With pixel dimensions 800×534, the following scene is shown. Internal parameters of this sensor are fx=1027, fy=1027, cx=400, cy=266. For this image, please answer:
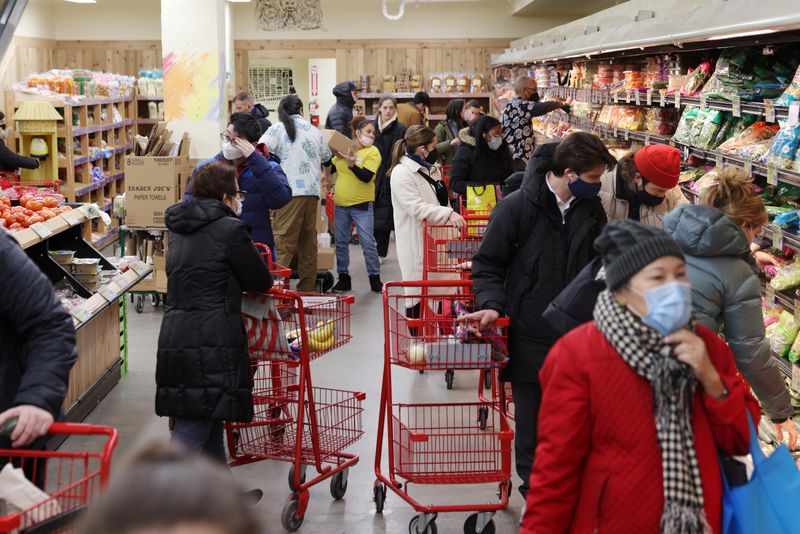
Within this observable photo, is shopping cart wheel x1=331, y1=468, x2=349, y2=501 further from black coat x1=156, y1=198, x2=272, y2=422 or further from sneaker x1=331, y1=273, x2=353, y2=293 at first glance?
sneaker x1=331, y1=273, x2=353, y2=293

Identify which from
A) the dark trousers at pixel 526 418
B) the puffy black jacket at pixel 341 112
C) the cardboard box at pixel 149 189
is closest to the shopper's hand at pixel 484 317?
the dark trousers at pixel 526 418

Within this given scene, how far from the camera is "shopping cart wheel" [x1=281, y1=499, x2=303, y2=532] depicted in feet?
14.3

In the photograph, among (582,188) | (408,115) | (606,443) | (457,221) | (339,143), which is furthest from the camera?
(408,115)

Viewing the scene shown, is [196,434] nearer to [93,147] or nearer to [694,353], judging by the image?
[694,353]

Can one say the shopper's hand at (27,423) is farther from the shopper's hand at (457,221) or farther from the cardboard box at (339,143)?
the cardboard box at (339,143)

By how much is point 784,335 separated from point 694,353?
2.65m

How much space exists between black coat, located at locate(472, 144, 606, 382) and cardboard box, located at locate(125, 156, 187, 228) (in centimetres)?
492

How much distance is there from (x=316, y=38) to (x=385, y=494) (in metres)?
13.4

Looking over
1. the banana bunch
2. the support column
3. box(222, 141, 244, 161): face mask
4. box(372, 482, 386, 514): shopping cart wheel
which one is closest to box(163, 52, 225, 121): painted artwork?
the support column

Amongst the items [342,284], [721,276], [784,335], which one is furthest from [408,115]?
[721,276]

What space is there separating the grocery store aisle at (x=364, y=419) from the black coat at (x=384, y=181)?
4.10 ft

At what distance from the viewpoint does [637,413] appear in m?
2.29

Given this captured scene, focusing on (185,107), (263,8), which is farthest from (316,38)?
(185,107)

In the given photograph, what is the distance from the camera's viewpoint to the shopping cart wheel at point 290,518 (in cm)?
437
